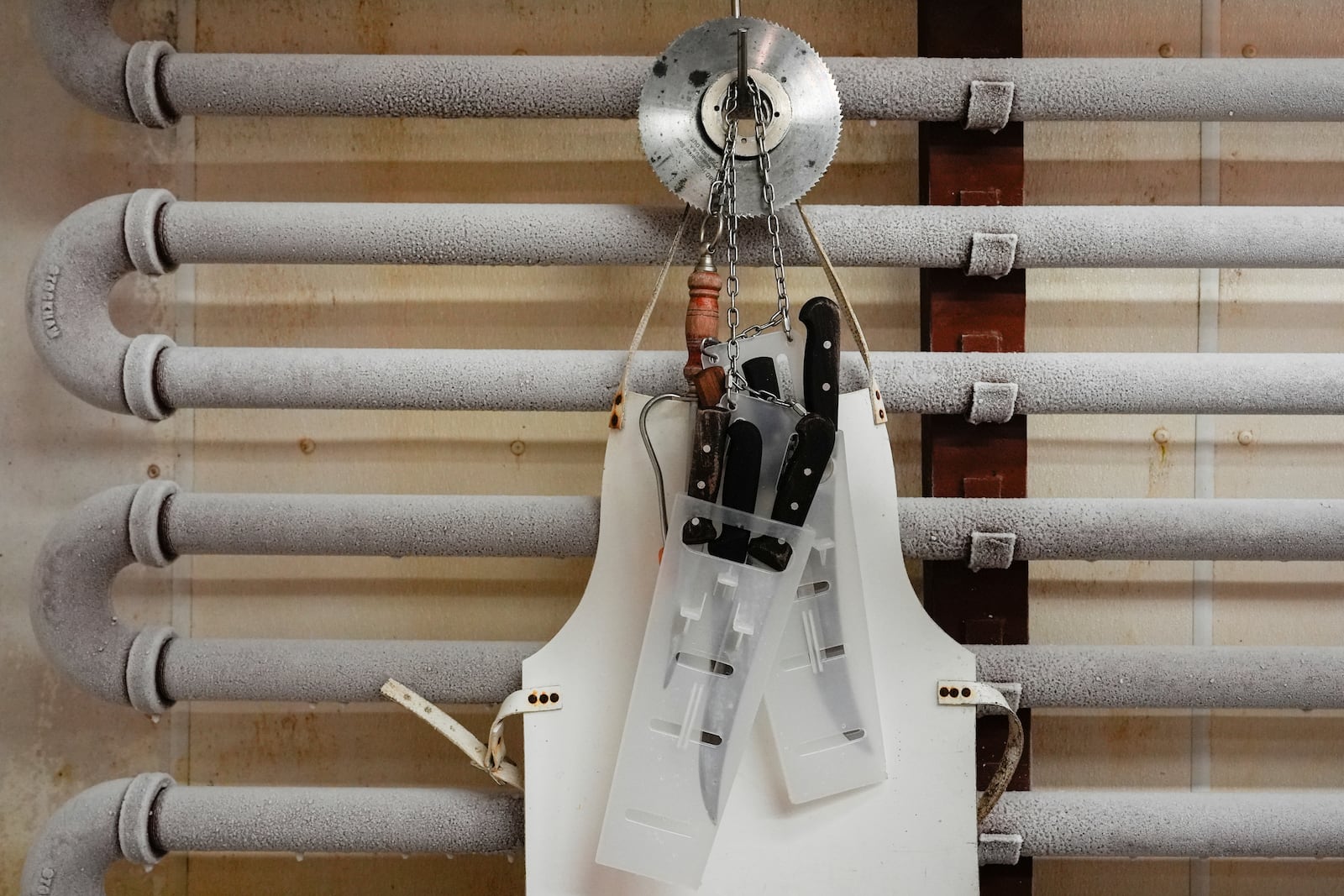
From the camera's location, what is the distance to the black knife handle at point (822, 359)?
0.97 meters

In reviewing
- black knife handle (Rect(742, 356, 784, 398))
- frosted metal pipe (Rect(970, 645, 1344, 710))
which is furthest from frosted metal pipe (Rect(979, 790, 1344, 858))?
black knife handle (Rect(742, 356, 784, 398))

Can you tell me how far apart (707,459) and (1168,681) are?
25.4 inches

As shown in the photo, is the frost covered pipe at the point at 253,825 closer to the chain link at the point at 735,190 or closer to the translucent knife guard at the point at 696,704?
the translucent knife guard at the point at 696,704

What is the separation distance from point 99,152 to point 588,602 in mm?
968

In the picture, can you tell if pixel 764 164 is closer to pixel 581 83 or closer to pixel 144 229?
pixel 581 83

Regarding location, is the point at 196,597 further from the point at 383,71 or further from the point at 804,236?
the point at 804,236

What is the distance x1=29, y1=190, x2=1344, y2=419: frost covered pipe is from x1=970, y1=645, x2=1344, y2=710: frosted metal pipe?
311 mm

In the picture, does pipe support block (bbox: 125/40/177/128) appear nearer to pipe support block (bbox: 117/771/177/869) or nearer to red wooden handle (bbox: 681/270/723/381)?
red wooden handle (bbox: 681/270/723/381)

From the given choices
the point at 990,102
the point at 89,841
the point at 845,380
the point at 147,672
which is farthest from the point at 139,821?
the point at 990,102

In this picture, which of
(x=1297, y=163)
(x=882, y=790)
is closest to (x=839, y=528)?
(x=882, y=790)

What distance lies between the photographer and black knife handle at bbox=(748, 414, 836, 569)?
0.92 meters

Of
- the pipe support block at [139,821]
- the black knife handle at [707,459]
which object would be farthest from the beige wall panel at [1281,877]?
the pipe support block at [139,821]

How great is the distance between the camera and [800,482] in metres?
0.92

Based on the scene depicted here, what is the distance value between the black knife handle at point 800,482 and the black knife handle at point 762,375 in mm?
71
